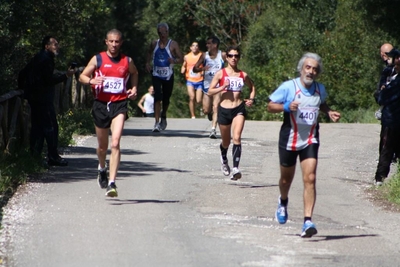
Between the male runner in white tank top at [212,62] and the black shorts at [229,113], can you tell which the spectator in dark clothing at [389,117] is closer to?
the black shorts at [229,113]

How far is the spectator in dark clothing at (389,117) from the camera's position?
13281 mm

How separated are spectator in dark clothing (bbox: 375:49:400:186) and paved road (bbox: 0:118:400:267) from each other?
45 cm

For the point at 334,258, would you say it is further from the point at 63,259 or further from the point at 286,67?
the point at 286,67

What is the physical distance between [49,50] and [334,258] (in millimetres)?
6525

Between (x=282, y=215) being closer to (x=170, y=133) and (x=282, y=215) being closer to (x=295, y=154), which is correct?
(x=295, y=154)

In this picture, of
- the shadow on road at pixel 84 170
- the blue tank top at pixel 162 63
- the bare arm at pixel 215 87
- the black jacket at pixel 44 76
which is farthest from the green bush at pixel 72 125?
the bare arm at pixel 215 87

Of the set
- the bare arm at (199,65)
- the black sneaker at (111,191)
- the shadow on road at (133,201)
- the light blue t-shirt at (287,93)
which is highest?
the light blue t-shirt at (287,93)

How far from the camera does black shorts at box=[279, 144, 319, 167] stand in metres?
10.1

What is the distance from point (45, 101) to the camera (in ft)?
47.4

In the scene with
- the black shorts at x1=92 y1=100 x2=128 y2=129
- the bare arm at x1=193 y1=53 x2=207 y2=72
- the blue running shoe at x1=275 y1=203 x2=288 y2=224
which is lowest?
the blue running shoe at x1=275 y1=203 x2=288 y2=224

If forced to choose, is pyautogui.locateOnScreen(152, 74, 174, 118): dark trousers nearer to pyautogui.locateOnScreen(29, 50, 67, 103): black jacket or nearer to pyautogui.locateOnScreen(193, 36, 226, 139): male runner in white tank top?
pyautogui.locateOnScreen(193, 36, 226, 139): male runner in white tank top

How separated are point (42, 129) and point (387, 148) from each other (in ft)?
15.8

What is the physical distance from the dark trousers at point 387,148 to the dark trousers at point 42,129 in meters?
4.59

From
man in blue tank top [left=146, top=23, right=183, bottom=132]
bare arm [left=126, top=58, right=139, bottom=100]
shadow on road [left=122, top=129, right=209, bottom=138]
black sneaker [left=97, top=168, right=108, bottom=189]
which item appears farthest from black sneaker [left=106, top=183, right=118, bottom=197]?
shadow on road [left=122, top=129, right=209, bottom=138]
